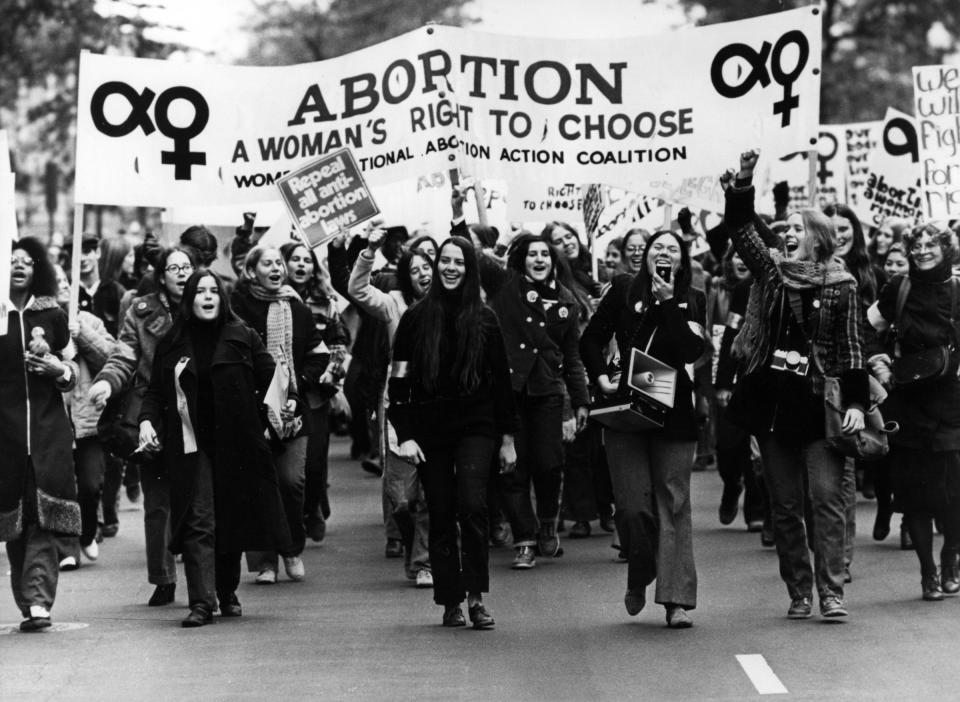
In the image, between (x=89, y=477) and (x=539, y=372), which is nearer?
(x=539, y=372)

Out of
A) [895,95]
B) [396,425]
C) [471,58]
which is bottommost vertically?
[396,425]

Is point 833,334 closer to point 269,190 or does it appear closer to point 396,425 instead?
point 396,425

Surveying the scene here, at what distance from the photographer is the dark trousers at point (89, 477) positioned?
1334 cm

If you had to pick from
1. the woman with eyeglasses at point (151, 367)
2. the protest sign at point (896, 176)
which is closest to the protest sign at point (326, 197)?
the woman with eyeglasses at point (151, 367)

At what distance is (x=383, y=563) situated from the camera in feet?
43.4

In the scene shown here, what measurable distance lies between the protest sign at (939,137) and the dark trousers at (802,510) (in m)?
4.00

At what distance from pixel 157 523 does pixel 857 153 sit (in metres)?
12.3

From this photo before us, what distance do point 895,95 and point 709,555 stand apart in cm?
3855

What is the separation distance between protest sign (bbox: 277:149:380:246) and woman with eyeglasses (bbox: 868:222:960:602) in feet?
11.9

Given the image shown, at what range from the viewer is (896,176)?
20312mm

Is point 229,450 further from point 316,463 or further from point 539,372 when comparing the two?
point 539,372

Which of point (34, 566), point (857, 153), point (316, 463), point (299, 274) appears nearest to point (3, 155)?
point (34, 566)

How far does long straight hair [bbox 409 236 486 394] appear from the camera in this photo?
10320 mm

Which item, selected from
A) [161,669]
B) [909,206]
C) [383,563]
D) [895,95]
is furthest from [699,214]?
[895,95]
